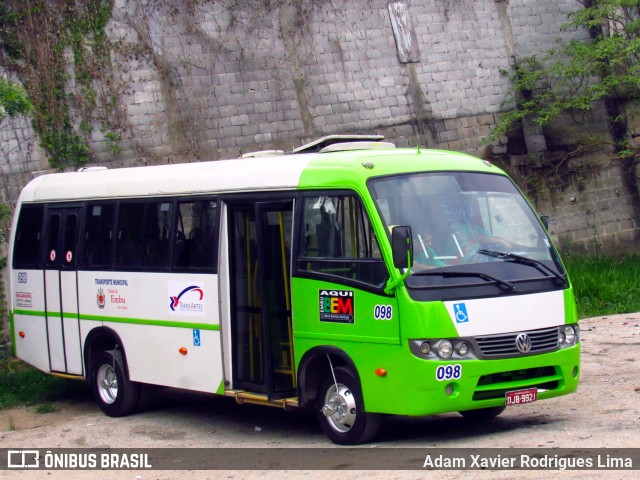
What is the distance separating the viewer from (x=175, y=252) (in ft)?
35.3

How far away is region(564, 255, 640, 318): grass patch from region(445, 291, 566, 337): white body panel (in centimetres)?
815

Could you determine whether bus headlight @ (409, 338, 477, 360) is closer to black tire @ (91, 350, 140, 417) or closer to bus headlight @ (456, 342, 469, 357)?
bus headlight @ (456, 342, 469, 357)

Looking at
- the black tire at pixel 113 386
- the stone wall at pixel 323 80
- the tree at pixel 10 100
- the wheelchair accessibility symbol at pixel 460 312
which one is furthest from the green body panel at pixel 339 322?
the stone wall at pixel 323 80

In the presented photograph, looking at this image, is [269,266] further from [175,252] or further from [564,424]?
[564,424]

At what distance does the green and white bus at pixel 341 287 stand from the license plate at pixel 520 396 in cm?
2

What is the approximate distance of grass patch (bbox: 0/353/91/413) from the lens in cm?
1297

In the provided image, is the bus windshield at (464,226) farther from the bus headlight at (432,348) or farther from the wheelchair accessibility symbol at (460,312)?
the bus headlight at (432,348)

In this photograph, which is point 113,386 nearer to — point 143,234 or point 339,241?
point 143,234

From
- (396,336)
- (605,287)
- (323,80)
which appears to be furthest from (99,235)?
(605,287)

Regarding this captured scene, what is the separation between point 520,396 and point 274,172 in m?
3.07

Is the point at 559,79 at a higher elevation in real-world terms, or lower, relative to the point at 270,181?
higher

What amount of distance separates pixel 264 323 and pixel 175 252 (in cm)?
164

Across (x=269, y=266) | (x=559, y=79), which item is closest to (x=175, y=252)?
(x=269, y=266)

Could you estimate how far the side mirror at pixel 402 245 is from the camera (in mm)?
8289
